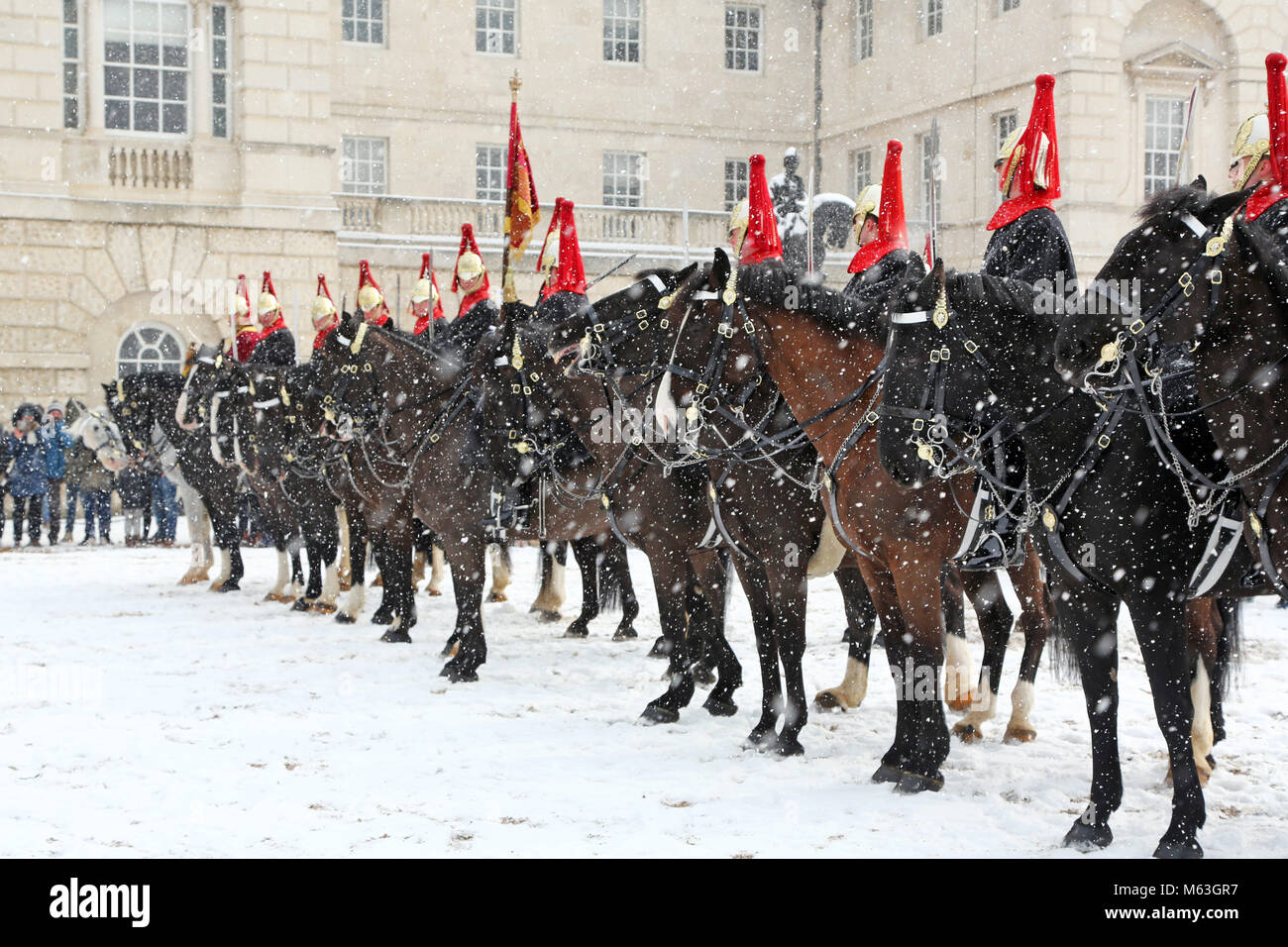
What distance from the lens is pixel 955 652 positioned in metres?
7.29

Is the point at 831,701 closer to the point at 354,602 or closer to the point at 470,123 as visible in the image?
the point at 354,602

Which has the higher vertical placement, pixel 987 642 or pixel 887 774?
pixel 987 642

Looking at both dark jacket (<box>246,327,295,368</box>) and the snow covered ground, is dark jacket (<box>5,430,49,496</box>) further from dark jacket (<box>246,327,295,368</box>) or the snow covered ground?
the snow covered ground

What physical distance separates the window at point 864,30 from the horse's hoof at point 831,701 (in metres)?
24.1

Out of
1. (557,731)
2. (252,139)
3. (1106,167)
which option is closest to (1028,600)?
(557,731)

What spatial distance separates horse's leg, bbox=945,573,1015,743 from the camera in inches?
282

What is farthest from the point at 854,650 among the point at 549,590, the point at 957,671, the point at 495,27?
the point at 495,27

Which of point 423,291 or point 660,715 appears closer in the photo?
point 660,715

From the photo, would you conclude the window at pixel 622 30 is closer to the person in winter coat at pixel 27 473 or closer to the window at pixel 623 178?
the window at pixel 623 178

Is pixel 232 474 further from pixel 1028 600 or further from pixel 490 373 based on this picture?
pixel 1028 600

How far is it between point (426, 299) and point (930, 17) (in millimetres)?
19444

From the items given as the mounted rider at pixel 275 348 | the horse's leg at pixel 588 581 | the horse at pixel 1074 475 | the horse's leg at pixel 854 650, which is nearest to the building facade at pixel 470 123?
the mounted rider at pixel 275 348

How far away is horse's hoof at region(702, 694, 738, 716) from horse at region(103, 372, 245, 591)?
23.7 ft

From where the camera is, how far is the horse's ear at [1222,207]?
445 centimetres
